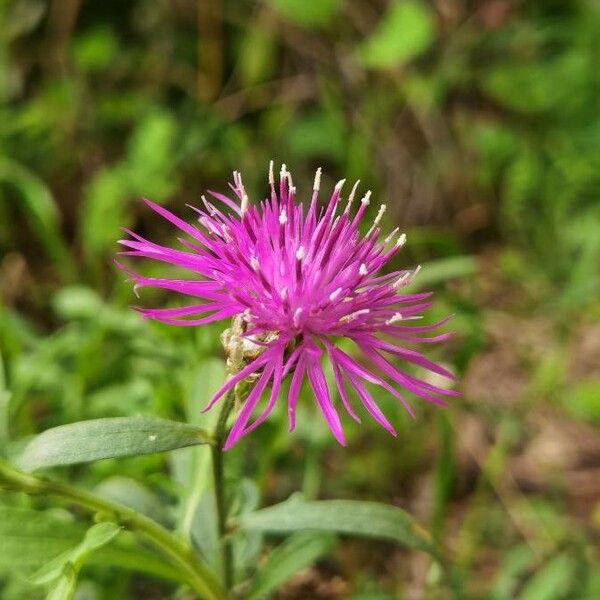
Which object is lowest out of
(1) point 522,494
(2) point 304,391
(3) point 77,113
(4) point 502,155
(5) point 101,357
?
(1) point 522,494

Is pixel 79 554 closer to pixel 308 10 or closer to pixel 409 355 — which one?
pixel 409 355

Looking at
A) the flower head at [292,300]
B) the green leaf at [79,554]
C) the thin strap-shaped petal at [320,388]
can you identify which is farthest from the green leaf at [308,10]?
the green leaf at [79,554]

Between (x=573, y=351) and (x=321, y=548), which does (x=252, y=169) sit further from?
(x=321, y=548)

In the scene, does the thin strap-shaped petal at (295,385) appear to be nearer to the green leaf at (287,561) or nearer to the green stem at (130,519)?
the green stem at (130,519)

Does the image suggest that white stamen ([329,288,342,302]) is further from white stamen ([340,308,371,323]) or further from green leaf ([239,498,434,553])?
green leaf ([239,498,434,553])

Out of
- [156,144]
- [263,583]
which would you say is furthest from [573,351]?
[263,583]
